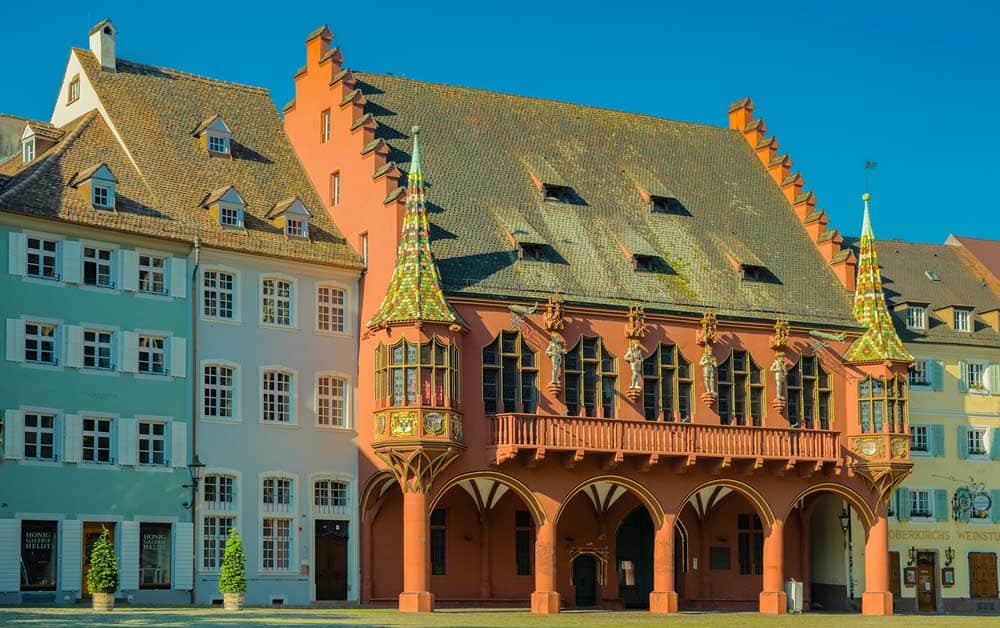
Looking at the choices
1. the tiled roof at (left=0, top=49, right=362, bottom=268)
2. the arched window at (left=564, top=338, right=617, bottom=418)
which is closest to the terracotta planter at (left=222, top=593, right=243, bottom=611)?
the tiled roof at (left=0, top=49, right=362, bottom=268)

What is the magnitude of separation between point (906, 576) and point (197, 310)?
2875 cm

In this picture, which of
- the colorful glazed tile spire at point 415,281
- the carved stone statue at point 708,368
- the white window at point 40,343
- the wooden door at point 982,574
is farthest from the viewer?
the wooden door at point 982,574

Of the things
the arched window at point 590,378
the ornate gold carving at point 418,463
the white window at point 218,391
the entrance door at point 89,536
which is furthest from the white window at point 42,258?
the arched window at point 590,378

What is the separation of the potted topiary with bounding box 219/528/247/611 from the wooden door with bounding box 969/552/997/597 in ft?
101

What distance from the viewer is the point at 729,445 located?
5762 centimetres

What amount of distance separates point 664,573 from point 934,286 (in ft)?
67.0

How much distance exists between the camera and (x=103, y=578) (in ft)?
150

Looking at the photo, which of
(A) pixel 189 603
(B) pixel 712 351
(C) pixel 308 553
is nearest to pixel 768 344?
(B) pixel 712 351

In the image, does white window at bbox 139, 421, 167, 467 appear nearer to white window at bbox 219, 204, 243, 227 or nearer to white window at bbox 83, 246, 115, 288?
white window at bbox 83, 246, 115, 288

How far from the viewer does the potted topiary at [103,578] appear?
45.6 meters

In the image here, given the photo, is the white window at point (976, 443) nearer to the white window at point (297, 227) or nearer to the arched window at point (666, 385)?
the arched window at point (666, 385)

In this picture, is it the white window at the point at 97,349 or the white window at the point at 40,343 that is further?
the white window at the point at 97,349

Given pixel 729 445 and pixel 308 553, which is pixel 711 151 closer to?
pixel 729 445

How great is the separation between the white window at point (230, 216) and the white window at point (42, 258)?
570cm
